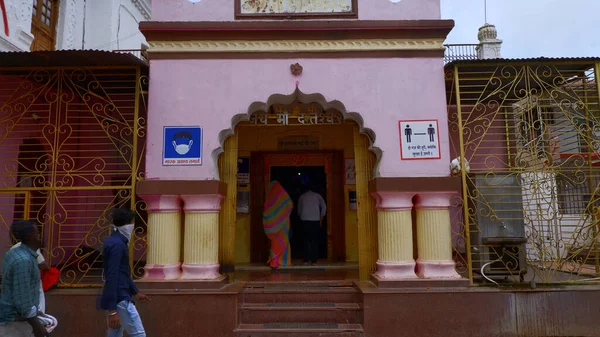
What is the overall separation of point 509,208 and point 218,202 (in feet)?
13.8

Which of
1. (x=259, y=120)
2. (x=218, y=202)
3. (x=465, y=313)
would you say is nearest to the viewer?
(x=465, y=313)

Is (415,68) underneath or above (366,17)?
underneath

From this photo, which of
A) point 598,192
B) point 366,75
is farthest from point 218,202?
point 598,192

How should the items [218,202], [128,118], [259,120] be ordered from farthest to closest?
[128,118], [259,120], [218,202]

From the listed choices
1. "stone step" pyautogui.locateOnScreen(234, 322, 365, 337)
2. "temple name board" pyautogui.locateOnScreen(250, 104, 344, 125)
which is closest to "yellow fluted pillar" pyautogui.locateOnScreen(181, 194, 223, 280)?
"stone step" pyautogui.locateOnScreen(234, 322, 365, 337)

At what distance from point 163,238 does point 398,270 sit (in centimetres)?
320

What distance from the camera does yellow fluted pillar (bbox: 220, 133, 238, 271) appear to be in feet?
21.7

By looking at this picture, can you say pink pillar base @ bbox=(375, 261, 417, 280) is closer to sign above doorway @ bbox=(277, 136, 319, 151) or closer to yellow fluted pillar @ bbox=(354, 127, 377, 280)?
yellow fluted pillar @ bbox=(354, 127, 377, 280)

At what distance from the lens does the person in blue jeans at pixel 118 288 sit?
408 cm

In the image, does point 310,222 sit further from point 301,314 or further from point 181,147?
point 181,147

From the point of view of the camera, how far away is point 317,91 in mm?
6199

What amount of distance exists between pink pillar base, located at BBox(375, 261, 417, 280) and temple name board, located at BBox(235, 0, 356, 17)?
3643 mm

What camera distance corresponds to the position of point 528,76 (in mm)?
6320

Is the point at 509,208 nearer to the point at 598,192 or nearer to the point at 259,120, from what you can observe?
the point at 598,192
